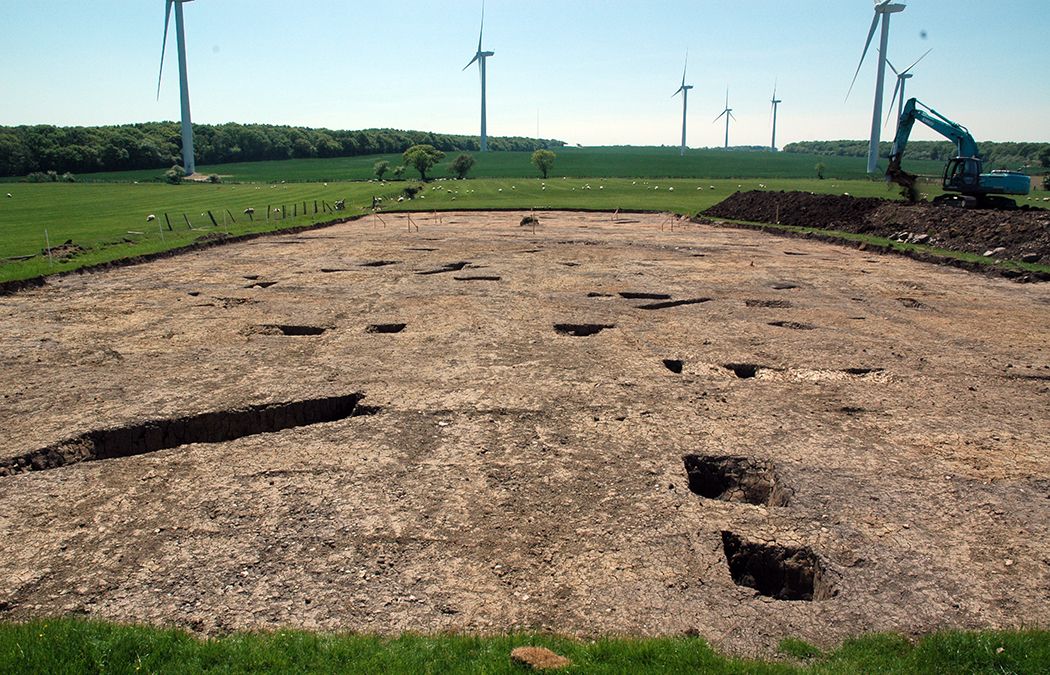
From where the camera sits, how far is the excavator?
3628 cm

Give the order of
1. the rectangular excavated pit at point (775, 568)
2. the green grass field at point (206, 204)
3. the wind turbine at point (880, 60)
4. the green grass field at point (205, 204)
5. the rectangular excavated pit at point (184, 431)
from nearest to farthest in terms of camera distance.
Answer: the rectangular excavated pit at point (775, 568), the rectangular excavated pit at point (184, 431), the green grass field at point (206, 204), the green grass field at point (205, 204), the wind turbine at point (880, 60)

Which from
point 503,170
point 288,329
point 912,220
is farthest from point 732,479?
point 503,170

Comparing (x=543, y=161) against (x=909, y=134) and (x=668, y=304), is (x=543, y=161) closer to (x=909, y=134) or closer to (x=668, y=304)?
(x=909, y=134)

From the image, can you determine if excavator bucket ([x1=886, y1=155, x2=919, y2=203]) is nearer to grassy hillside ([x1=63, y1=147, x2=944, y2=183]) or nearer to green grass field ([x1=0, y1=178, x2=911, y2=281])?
green grass field ([x1=0, y1=178, x2=911, y2=281])

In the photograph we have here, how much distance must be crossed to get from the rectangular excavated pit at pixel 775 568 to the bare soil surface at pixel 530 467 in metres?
0.02

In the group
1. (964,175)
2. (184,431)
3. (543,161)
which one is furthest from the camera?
(543,161)

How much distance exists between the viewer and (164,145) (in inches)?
4727

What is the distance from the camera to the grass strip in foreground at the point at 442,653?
5422mm

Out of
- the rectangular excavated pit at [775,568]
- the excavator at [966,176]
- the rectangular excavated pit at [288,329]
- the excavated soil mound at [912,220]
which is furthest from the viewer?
the excavator at [966,176]

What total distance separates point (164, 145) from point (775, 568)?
435 feet

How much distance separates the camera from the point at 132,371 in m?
13.2

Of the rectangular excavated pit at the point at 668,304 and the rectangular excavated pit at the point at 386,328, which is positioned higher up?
the rectangular excavated pit at the point at 668,304

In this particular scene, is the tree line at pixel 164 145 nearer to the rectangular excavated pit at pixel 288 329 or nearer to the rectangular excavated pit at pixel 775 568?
the rectangular excavated pit at pixel 288 329

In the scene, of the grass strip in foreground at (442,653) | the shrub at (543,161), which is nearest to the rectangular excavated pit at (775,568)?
the grass strip in foreground at (442,653)
